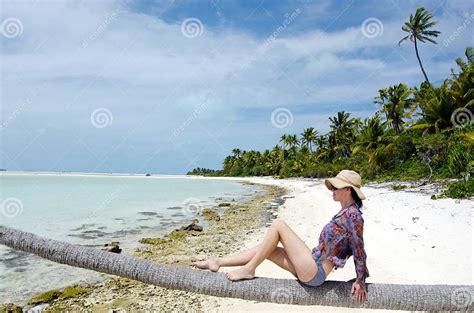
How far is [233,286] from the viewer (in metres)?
3.07

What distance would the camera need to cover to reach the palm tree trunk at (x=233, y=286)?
117 inches

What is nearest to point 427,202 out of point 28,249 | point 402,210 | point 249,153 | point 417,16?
point 402,210

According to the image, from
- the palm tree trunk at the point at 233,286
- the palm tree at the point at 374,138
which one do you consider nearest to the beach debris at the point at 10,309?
the palm tree trunk at the point at 233,286

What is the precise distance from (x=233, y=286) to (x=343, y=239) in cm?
114

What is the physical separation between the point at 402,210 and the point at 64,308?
11.9 meters

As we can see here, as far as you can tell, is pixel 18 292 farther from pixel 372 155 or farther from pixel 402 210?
pixel 372 155

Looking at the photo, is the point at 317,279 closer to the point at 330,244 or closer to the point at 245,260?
the point at 330,244

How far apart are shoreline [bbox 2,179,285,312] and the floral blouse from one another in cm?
381

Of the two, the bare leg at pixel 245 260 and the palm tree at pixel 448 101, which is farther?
the palm tree at pixel 448 101

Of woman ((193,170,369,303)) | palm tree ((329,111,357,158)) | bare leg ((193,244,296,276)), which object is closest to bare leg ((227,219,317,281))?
woman ((193,170,369,303))

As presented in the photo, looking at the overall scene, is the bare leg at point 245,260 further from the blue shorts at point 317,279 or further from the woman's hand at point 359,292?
the woman's hand at point 359,292

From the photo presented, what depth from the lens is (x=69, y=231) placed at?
18.0 meters

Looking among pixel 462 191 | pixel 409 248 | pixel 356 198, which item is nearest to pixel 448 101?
pixel 462 191

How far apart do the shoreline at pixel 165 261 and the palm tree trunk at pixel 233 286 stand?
390cm
